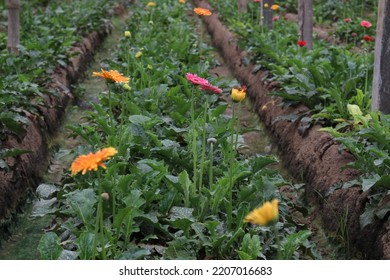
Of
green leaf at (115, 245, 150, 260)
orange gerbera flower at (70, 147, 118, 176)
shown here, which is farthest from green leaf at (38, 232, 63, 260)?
orange gerbera flower at (70, 147, 118, 176)

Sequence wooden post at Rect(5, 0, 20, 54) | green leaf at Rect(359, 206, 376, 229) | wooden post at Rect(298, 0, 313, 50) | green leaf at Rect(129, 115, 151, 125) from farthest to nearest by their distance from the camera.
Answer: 1. wooden post at Rect(298, 0, 313, 50)
2. wooden post at Rect(5, 0, 20, 54)
3. green leaf at Rect(129, 115, 151, 125)
4. green leaf at Rect(359, 206, 376, 229)

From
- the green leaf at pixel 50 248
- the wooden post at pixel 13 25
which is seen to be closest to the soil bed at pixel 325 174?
the green leaf at pixel 50 248

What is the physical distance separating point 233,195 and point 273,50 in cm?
449

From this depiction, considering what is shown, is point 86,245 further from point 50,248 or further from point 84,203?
point 84,203

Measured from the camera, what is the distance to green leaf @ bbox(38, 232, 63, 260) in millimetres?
3066

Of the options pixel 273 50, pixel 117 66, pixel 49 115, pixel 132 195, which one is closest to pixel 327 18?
pixel 273 50

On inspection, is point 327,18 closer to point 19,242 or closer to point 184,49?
point 184,49

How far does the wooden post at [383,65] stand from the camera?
521cm

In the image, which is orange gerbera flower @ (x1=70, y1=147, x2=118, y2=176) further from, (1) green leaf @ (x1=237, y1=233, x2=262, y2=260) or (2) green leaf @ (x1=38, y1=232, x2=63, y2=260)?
(1) green leaf @ (x1=237, y1=233, x2=262, y2=260)

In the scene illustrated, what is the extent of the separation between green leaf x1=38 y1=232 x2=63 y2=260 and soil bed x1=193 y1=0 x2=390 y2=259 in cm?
173

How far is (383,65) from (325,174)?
1042 mm

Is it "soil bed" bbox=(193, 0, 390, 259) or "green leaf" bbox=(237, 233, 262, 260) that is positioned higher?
"green leaf" bbox=(237, 233, 262, 260)

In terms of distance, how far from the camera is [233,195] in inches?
163

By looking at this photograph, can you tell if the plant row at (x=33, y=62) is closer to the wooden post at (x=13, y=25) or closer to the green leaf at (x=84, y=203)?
the wooden post at (x=13, y=25)
